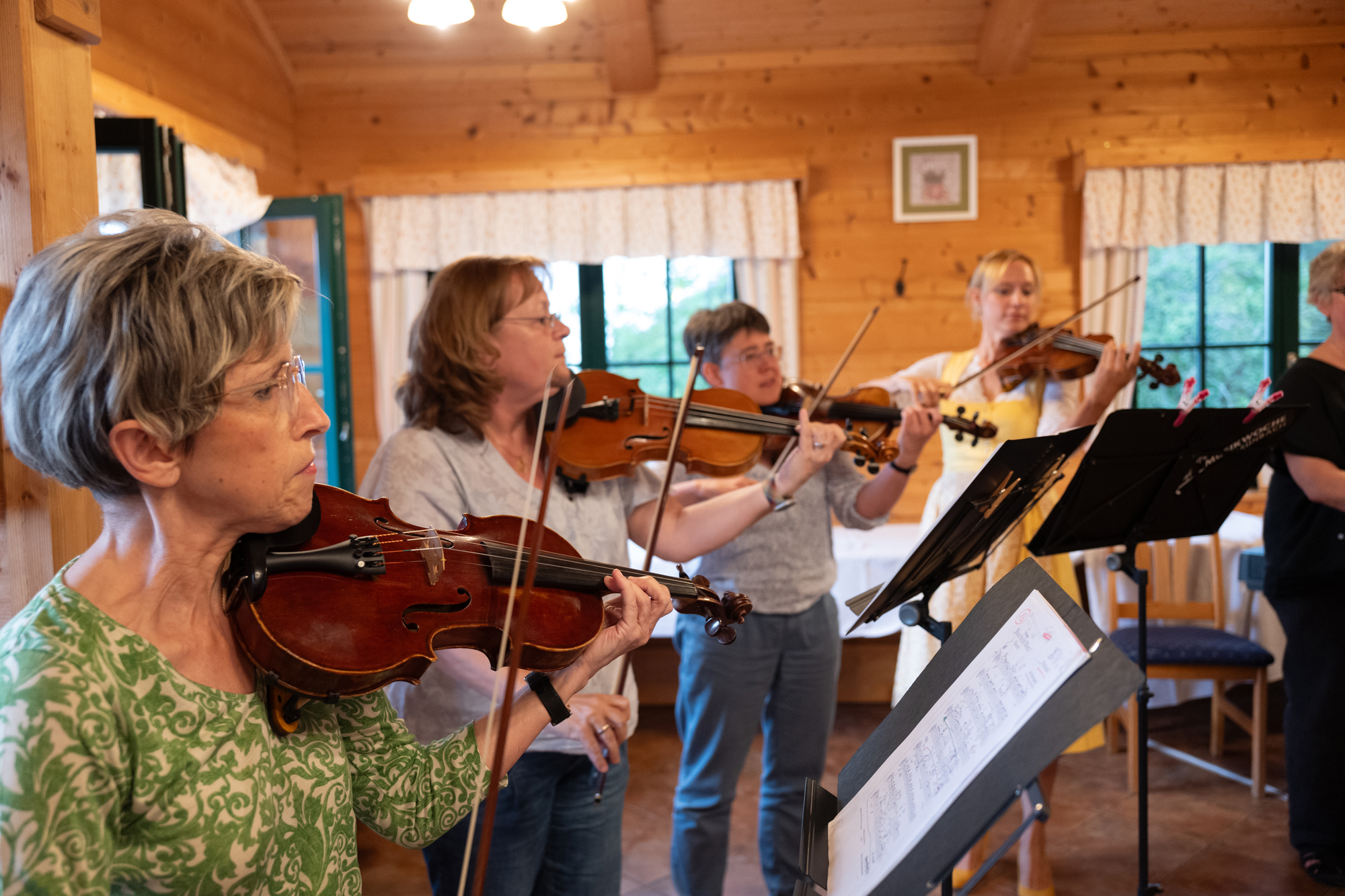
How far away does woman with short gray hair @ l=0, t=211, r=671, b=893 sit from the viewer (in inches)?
28.5

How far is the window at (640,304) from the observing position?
4.81 m

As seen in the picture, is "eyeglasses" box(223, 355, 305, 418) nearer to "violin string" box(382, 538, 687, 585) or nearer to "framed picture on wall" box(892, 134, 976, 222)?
"violin string" box(382, 538, 687, 585)

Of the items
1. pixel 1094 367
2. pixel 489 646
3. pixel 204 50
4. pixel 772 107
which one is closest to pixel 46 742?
pixel 489 646

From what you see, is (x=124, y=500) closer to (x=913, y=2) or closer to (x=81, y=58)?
(x=81, y=58)

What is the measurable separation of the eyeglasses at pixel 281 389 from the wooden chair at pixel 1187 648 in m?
2.58

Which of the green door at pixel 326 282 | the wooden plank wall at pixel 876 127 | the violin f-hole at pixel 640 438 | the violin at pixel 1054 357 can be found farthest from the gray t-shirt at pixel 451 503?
the wooden plank wall at pixel 876 127

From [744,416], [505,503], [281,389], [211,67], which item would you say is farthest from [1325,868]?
[211,67]

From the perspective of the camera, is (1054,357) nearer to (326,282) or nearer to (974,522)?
(974,522)

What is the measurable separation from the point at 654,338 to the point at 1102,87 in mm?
2434

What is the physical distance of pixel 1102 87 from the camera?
4566 millimetres

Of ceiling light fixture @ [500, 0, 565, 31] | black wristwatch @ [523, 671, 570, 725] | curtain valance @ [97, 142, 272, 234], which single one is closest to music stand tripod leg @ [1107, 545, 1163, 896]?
black wristwatch @ [523, 671, 570, 725]

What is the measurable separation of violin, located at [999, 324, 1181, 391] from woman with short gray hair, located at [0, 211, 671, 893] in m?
2.10

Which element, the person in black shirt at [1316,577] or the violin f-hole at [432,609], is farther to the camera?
the person in black shirt at [1316,577]

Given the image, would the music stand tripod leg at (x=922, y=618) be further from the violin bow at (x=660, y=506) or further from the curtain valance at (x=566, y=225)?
the curtain valance at (x=566, y=225)
